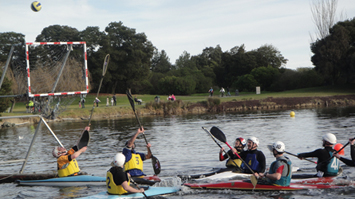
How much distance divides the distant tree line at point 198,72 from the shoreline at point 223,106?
11.5 meters

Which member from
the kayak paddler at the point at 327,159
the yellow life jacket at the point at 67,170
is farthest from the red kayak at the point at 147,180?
the kayak paddler at the point at 327,159

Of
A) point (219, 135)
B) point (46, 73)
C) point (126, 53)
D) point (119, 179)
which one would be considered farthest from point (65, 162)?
point (126, 53)

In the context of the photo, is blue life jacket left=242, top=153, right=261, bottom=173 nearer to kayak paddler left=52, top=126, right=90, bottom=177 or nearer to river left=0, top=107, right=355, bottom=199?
river left=0, top=107, right=355, bottom=199

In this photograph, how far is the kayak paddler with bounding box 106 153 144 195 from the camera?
707cm

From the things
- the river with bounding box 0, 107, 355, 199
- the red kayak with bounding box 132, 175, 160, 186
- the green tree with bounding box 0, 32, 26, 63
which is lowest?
the river with bounding box 0, 107, 355, 199

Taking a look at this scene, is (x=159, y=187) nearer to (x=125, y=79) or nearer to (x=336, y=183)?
(x=336, y=183)

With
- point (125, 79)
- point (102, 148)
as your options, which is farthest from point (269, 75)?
point (102, 148)

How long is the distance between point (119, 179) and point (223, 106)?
104ft

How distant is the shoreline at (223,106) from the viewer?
36.6 m

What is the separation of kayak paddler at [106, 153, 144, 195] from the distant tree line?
109 feet

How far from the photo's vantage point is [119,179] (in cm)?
732

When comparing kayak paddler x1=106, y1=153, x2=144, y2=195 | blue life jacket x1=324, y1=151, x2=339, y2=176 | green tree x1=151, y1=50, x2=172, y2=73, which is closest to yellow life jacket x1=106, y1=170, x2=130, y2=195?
kayak paddler x1=106, y1=153, x2=144, y2=195

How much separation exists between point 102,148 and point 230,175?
9.90 meters

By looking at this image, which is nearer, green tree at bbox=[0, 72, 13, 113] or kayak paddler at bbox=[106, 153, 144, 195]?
kayak paddler at bbox=[106, 153, 144, 195]
